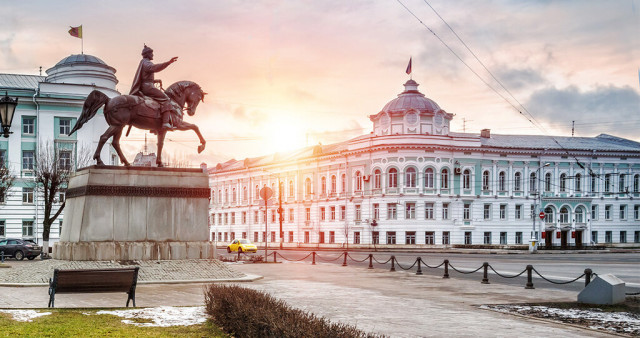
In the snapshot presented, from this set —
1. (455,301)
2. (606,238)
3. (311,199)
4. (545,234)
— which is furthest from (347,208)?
(455,301)

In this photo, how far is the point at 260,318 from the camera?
364 inches

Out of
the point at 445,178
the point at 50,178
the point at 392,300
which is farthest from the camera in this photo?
the point at 445,178

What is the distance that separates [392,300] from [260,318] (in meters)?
7.62

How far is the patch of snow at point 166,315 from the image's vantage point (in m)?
11.5

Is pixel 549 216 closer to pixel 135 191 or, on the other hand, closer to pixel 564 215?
pixel 564 215

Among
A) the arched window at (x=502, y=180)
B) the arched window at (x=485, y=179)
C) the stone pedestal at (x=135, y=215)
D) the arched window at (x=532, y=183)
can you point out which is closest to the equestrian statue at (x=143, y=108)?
the stone pedestal at (x=135, y=215)

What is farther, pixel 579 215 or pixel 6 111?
pixel 579 215

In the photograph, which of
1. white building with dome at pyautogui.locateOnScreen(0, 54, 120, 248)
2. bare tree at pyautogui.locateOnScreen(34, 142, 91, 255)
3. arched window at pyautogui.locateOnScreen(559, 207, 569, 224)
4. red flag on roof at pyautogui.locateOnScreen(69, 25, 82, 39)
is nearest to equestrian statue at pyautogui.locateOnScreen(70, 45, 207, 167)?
bare tree at pyautogui.locateOnScreen(34, 142, 91, 255)

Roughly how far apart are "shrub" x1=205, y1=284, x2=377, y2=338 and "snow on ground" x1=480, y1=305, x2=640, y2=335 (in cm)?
488

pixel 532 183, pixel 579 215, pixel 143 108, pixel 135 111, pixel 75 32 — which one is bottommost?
pixel 579 215

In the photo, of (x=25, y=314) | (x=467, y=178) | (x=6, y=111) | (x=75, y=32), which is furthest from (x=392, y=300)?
(x=467, y=178)

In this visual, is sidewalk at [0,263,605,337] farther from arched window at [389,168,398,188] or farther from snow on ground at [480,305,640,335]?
arched window at [389,168,398,188]

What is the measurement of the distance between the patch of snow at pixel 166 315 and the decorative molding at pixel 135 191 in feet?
27.5

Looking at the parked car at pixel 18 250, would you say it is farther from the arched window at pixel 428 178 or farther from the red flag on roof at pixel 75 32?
the arched window at pixel 428 178
